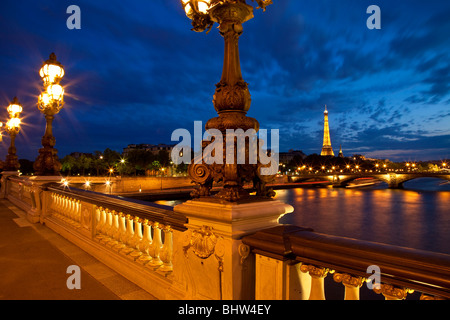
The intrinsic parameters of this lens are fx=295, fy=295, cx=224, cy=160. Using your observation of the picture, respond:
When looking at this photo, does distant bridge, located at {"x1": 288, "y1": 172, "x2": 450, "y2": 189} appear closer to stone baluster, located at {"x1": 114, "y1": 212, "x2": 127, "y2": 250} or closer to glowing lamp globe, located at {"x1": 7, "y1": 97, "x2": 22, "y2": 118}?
glowing lamp globe, located at {"x1": 7, "y1": 97, "x2": 22, "y2": 118}

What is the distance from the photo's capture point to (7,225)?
8328mm

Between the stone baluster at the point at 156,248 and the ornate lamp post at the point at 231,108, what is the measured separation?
1182 mm

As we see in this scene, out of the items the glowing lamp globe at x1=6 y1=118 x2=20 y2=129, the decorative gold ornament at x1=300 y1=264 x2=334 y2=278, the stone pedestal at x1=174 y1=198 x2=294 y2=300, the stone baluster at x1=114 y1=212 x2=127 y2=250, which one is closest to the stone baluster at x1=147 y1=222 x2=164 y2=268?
the stone baluster at x1=114 y1=212 x2=127 y2=250

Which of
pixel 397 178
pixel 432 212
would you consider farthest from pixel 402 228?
pixel 397 178

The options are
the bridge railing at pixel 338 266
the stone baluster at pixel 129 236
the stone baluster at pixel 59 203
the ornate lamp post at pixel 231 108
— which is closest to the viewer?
the bridge railing at pixel 338 266

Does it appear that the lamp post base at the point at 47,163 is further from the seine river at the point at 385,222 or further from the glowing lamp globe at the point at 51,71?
the seine river at the point at 385,222

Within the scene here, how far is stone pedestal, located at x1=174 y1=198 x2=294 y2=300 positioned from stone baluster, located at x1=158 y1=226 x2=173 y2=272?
29.1 inches

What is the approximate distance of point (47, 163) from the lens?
895 centimetres

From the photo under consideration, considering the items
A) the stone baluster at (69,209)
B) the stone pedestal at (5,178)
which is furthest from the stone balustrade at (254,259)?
the stone pedestal at (5,178)

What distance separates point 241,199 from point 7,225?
8.66m

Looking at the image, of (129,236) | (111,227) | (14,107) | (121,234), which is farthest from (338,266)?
(14,107)

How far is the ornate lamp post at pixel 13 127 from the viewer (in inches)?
557
